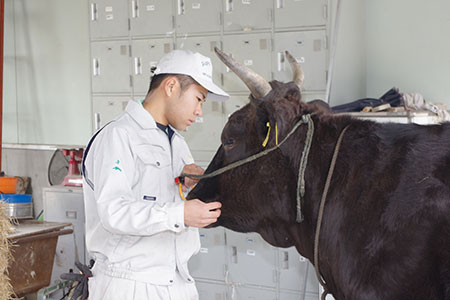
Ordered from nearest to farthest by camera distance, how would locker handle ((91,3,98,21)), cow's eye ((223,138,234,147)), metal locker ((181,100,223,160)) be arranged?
1. cow's eye ((223,138,234,147))
2. metal locker ((181,100,223,160))
3. locker handle ((91,3,98,21))

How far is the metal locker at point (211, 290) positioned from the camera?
468 centimetres

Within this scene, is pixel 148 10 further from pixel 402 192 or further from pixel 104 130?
pixel 402 192

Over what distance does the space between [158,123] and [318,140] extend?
810 mm

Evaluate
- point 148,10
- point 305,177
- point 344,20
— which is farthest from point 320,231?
point 148,10

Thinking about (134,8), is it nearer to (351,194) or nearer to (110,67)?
(110,67)

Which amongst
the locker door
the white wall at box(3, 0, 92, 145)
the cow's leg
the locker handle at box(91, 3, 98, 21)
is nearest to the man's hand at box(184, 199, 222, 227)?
the cow's leg

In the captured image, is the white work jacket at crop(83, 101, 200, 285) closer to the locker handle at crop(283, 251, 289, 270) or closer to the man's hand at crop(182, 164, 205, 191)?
the man's hand at crop(182, 164, 205, 191)

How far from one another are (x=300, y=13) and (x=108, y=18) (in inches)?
79.9

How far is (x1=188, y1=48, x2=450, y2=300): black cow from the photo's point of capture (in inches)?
63.4

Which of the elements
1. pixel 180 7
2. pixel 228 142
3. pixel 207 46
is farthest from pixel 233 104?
pixel 228 142

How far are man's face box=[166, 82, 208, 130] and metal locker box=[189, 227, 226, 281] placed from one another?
8.05 feet

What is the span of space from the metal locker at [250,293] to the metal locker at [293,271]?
128mm

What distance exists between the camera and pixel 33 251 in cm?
413

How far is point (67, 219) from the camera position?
16.7ft
